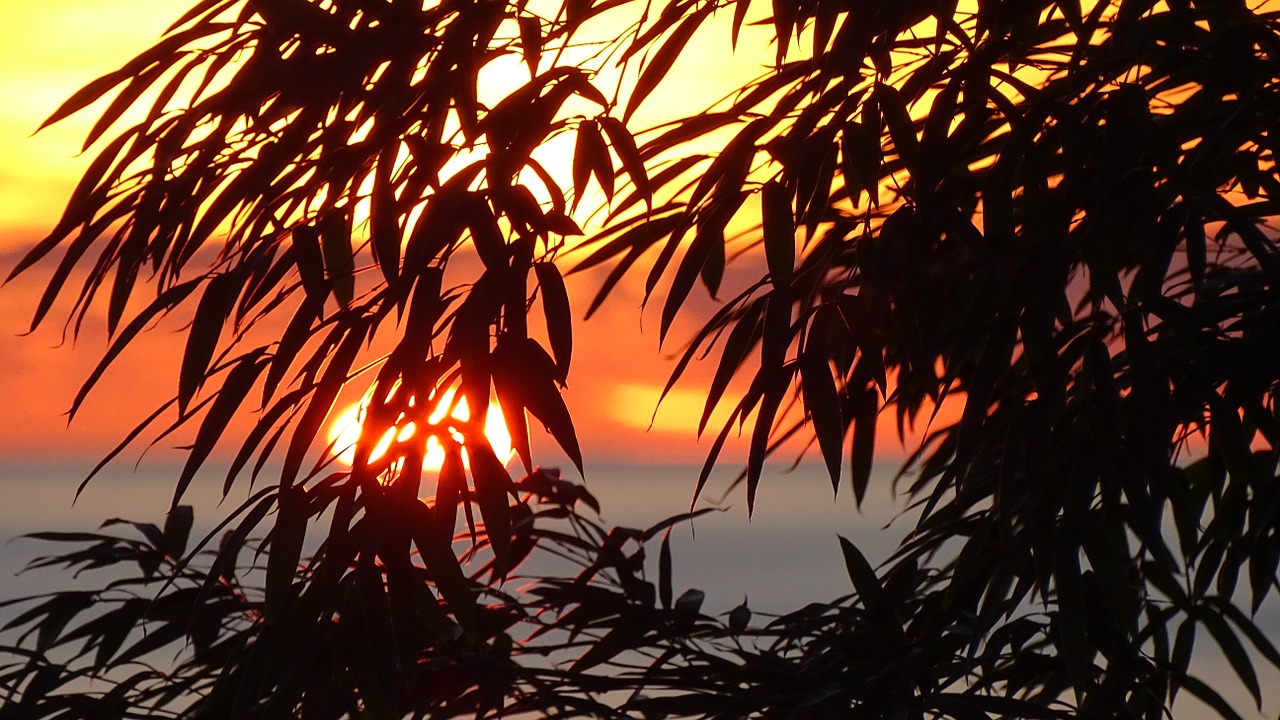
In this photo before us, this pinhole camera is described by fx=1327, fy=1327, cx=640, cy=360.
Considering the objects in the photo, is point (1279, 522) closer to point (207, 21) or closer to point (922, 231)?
point (922, 231)

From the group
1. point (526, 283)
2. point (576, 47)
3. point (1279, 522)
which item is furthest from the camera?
point (1279, 522)

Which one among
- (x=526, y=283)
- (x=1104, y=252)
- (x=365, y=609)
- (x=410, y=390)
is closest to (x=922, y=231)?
(x=1104, y=252)

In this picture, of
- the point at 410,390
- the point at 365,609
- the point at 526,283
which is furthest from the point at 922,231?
the point at 365,609

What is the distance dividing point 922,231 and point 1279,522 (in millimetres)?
872

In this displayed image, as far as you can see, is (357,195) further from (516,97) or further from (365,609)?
(365,609)

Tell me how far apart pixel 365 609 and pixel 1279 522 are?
1335 millimetres

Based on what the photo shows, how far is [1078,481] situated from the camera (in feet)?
5.31

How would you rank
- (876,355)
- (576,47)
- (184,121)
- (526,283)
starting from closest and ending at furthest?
(876,355), (526,283), (576,47), (184,121)

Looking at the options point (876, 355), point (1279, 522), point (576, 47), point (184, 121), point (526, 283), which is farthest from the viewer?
point (1279, 522)

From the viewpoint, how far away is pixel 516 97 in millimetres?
1488

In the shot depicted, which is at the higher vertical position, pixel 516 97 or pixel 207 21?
pixel 207 21

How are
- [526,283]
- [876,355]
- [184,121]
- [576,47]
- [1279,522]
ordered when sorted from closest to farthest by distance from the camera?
[876,355] → [526,283] → [576,47] → [184,121] → [1279,522]

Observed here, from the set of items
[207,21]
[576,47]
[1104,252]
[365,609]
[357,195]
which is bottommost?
[365,609]

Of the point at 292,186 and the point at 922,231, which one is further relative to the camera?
the point at 292,186
